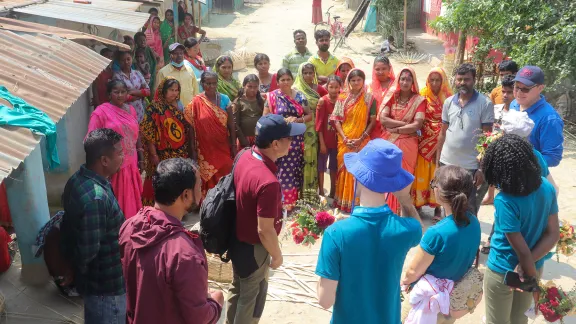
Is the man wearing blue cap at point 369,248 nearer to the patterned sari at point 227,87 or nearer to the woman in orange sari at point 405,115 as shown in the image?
the woman in orange sari at point 405,115

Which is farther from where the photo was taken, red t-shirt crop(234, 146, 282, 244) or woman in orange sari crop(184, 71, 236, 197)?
woman in orange sari crop(184, 71, 236, 197)

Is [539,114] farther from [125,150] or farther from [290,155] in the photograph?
[125,150]

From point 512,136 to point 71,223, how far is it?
247 cm

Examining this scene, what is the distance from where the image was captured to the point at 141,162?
18.0 feet

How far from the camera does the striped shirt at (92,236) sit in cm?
291

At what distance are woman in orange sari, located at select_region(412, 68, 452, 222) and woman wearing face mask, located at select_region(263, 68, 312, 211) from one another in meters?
1.26

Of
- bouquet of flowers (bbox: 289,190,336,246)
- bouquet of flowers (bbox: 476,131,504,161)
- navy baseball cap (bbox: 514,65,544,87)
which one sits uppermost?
navy baseball cap (bbox: 514,65,544,87)

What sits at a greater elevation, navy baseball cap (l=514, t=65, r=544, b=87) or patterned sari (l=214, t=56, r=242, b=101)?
navy baseball cap (l=514, t=65, r=544, b=87)

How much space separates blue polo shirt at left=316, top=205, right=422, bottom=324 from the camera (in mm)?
2451

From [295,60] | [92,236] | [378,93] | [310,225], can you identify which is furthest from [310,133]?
[92,236]

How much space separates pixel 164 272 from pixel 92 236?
82 cm

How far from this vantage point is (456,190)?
2.79m

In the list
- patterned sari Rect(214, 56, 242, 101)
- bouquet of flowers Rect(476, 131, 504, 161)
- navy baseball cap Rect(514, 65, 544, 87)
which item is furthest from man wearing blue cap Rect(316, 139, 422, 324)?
patterned sari Rect(214, 56, 242, 101)

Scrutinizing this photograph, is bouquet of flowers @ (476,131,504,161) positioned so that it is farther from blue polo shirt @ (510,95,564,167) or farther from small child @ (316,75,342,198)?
small child @ (316,75,342,198)
